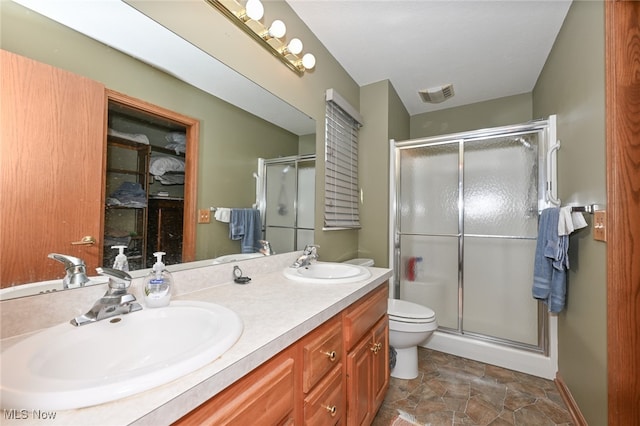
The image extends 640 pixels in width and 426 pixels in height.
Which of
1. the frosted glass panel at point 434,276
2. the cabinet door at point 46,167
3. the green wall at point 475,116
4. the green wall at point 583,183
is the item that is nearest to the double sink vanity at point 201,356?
the cabinet door at point 46,167

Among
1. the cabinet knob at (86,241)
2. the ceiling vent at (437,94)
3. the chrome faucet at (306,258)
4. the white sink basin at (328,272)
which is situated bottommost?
the white sink basin at (328,272)

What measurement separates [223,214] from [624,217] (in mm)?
1682

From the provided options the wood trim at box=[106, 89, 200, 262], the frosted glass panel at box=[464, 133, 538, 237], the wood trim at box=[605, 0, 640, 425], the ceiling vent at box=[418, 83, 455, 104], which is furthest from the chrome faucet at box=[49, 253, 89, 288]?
the ceiling vent at box=[418, 83, 455, 104]

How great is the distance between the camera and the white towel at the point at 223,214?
117 centimetres

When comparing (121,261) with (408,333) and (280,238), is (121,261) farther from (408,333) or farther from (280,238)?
(408,333)

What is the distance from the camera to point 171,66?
39.4 inches

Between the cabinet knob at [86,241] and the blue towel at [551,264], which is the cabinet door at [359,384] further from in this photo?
the blue towel at [551,264]

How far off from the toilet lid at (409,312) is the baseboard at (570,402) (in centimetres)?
84

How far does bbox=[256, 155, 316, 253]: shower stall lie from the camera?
4.71 feet

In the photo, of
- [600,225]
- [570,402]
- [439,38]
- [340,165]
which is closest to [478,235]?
[600,225]

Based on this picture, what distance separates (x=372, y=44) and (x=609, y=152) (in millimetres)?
1559

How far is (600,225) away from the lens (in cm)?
119

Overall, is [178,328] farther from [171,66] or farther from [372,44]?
[372,44]

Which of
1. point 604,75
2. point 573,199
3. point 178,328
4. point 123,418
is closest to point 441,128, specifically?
point 573,199
